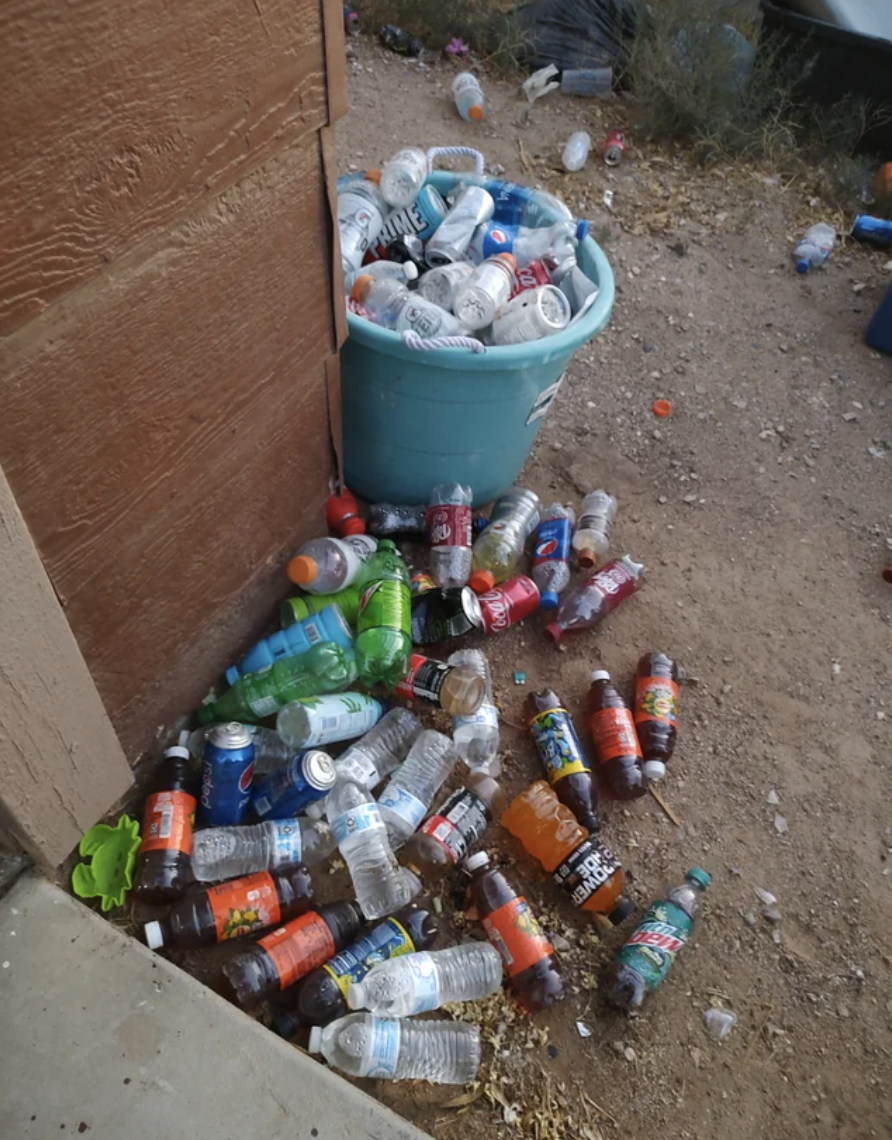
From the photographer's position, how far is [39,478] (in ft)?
4.74

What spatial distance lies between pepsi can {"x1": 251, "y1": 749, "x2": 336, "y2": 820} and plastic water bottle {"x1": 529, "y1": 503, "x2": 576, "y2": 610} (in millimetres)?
941

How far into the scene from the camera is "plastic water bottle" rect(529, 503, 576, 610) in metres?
2.71

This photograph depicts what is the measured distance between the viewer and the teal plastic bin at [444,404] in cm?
231

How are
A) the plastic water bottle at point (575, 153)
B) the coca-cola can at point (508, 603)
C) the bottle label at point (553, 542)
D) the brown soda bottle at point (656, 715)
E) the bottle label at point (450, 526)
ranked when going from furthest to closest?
the plastic water bottle at point (575, 153) < the bottle label at point (553, 542) < the bottle label at point (450, 526) < the coca-cola can at point (508, 603) < the brown soda bottle at point (656, 715)

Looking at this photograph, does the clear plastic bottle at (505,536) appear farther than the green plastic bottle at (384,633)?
Yes

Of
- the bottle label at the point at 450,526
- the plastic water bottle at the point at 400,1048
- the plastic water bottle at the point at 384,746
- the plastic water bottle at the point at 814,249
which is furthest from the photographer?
the plastic water bottle at the point at 814,249

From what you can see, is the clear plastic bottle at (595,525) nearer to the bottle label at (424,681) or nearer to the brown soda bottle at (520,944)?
the bottle label at (424,681)

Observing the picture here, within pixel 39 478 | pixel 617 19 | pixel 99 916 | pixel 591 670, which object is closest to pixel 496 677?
pixel 591 670

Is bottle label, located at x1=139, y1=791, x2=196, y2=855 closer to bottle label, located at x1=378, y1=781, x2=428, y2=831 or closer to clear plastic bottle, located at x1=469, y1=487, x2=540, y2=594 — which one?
bottle label, located at x1=378, y1=781, x2=428, y2=831

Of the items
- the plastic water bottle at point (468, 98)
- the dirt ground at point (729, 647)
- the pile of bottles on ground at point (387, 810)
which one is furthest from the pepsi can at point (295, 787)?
the plastic water bottle at point (468, 98)

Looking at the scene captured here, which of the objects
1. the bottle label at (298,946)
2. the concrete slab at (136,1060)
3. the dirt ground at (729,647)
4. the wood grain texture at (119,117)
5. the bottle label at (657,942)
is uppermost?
the wood grain texture at (119,117)

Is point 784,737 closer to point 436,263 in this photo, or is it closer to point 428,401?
point 428,401

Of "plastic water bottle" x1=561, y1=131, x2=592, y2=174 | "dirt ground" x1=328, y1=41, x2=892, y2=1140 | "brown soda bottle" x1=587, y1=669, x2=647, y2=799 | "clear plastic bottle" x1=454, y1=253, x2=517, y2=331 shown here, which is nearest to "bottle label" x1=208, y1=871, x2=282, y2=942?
"dirt ground" x1=328, y1=41, x2=892, y2=1140

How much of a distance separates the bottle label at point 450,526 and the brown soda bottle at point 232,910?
1.11 metres
